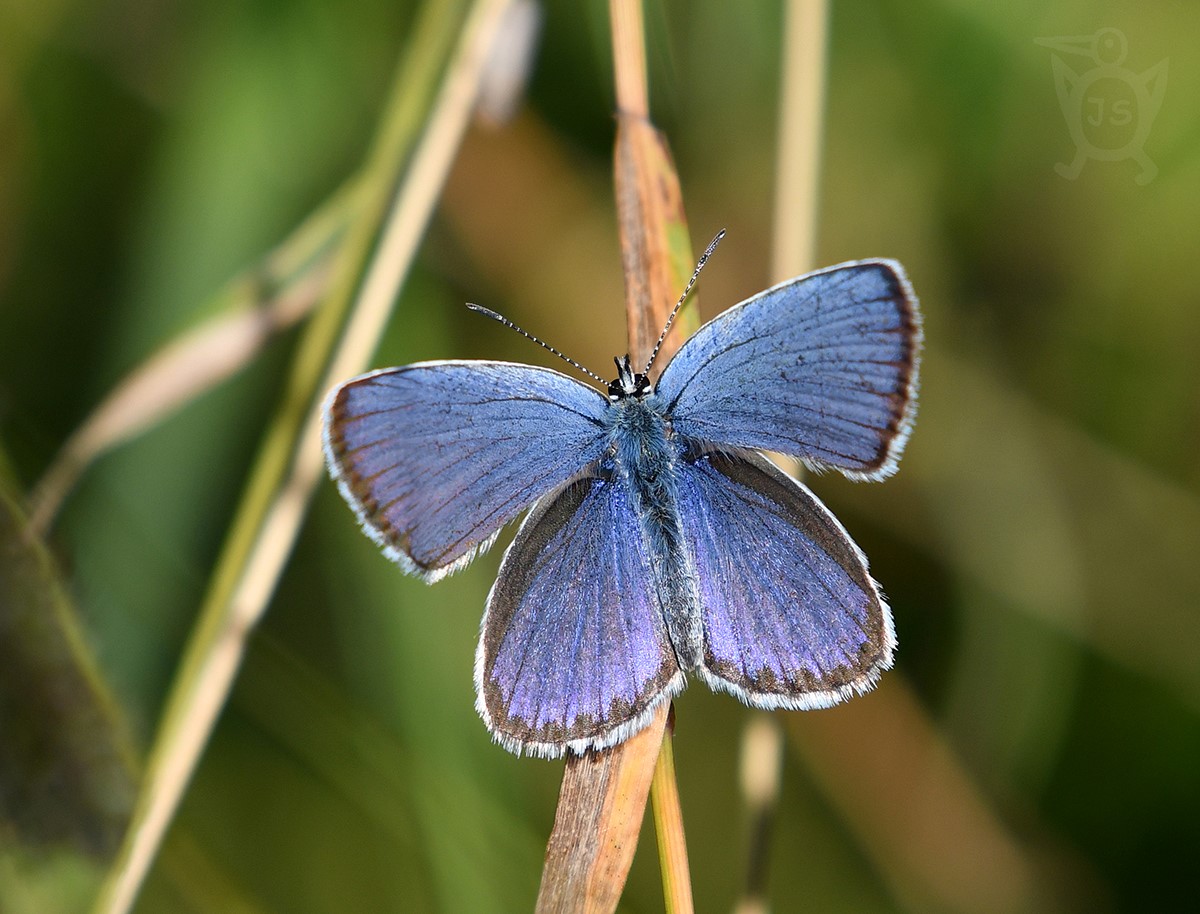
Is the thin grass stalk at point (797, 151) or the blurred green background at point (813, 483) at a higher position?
the thin grass stalk at point (797, 151)

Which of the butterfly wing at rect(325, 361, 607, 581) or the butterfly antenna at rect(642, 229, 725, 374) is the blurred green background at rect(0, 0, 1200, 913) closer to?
the butterfly wing at rect(325, 361, 607, 581)

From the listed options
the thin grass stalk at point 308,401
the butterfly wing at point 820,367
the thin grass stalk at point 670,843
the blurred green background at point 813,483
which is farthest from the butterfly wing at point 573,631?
the blurred green background at point 813,483

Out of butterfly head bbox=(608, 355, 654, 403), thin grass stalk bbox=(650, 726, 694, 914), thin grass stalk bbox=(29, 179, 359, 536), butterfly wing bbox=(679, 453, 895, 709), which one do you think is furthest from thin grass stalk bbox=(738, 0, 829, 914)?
thin grass stalk bbox=(29, 179, 359, 536)

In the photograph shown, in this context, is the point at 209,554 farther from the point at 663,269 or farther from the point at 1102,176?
the point at 1102,176

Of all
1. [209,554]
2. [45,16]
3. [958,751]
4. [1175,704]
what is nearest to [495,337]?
[209,554]

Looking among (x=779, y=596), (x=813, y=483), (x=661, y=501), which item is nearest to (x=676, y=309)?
(x=661, y=501)

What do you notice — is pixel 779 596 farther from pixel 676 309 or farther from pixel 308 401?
pixel 308 401

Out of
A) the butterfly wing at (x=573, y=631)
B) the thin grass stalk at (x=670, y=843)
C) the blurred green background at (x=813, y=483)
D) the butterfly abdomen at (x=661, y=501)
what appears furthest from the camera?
the blurred green background at (x=813, y=483)

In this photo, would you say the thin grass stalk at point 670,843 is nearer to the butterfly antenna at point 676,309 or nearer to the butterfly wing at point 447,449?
the butterfly wing at point 447,449
